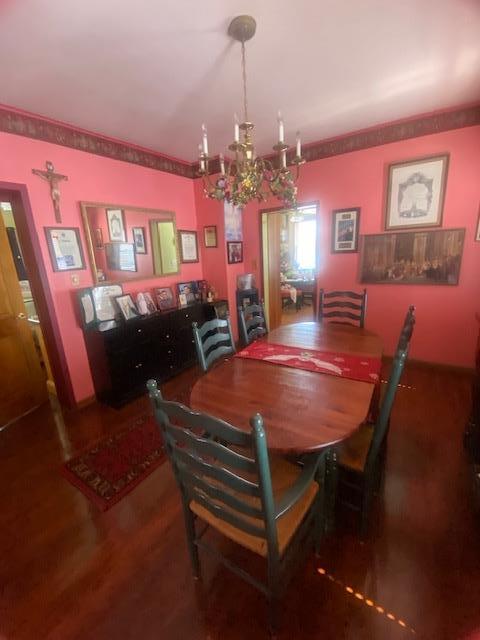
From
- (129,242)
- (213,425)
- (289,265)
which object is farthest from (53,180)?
(289,265)

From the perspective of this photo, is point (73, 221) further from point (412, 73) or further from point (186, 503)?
point (412, 73)

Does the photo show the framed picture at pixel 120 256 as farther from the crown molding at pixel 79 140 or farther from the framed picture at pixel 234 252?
the framed picture at pixel 234 252

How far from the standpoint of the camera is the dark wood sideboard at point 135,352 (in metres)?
2.63

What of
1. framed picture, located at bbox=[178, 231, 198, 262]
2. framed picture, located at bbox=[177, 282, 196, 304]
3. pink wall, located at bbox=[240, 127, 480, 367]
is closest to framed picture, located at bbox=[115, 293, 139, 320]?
framed picture, located at bbox=[177, 282, 196, 304]

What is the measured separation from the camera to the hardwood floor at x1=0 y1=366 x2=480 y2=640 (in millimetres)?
1103

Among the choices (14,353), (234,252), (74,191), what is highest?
(74,191)

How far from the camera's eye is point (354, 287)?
10.8 feet

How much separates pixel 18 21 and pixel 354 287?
11.0ft

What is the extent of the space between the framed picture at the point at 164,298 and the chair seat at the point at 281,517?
2.47m

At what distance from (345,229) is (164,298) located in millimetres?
2330

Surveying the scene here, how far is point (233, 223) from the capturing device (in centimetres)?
375

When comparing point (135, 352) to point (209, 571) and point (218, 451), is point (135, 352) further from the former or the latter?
point (218, 451)

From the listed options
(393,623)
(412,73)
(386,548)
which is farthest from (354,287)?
(393,623)

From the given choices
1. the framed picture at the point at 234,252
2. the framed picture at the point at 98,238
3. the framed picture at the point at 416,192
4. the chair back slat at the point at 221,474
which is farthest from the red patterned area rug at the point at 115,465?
the framed picture at the point at 416,192
